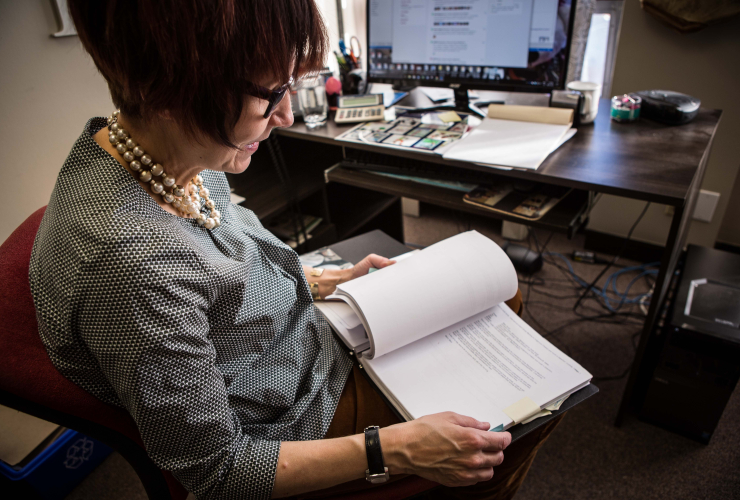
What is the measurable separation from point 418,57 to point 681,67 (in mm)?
978

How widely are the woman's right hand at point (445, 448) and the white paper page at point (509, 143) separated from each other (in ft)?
2.22

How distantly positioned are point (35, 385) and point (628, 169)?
122 centimetres

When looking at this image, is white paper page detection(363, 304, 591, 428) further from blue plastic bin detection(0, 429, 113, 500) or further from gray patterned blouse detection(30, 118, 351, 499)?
blue plastic bin detection(0, 429, 113, 500)

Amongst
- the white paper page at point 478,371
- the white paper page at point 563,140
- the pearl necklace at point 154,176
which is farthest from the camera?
the white paper page at point 563,140

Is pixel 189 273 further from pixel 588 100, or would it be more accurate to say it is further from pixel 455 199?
pixel 588 100

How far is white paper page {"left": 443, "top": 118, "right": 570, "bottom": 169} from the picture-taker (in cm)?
118

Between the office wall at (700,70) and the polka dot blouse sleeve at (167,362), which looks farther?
the office wall at (700,70)

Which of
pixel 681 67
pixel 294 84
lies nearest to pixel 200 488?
pixel 294 84

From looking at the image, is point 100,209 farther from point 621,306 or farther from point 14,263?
point 621,306

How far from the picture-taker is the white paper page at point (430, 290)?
811 mm

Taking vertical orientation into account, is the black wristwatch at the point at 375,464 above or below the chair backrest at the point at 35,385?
below

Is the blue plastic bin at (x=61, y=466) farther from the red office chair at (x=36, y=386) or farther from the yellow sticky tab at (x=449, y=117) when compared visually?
the yellow sticky tab at (x=449, y=117)

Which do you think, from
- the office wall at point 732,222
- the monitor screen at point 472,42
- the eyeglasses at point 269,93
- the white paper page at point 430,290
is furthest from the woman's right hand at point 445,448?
the office wall at point 732,222

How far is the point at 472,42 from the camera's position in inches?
57.0
